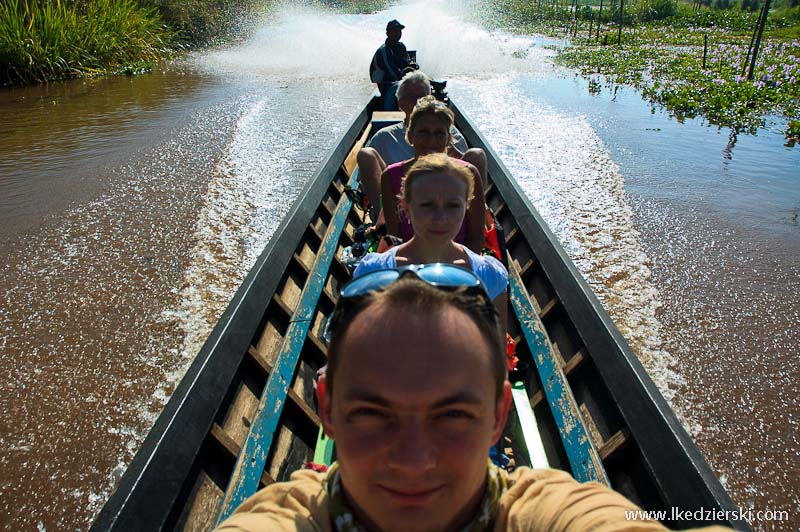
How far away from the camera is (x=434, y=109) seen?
10.8ft

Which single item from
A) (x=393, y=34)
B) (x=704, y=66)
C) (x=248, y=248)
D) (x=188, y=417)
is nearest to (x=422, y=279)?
(x=188, y=417)

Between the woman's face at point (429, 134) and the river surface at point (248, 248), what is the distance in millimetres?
2412

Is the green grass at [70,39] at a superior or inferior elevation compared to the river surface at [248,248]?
superior

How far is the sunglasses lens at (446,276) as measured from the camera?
1.15m

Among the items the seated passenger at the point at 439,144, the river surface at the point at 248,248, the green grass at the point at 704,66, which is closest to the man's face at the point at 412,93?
the seated passenger at the point at 439,144

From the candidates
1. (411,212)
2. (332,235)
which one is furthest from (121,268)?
(411,212)

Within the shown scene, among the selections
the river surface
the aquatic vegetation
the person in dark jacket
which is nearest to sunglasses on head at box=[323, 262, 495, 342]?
the river surface

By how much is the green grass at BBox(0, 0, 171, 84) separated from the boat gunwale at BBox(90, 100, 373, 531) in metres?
14.3

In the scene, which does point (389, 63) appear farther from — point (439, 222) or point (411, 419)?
point (411, 419)

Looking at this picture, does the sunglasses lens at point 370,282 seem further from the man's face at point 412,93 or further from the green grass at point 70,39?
the green grass at point 70,39

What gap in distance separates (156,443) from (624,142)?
370 inches

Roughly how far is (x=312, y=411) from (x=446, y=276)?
174 centimetres

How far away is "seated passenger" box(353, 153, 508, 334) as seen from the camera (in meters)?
2.38

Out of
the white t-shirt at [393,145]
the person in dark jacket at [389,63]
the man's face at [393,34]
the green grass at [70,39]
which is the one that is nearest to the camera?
the white t-shirt at [393,145]
